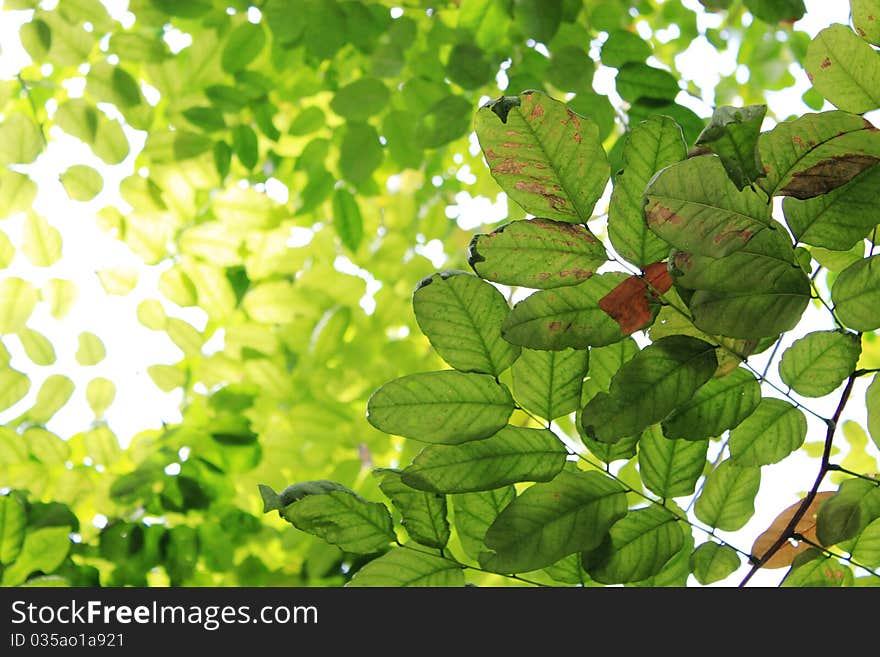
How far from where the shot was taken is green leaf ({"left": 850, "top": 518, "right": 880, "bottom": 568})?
0.44 meters

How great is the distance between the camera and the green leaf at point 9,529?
771 millimetres

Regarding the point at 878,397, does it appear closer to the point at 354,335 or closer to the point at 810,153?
the point at 810,153

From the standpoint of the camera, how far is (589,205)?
34 centimetres

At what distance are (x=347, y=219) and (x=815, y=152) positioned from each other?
117cm

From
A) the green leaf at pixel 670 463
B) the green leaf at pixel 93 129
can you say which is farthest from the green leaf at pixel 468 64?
the green leaf at pixel 670 463

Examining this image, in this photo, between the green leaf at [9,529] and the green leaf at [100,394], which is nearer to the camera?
the green leaf at [9,529]

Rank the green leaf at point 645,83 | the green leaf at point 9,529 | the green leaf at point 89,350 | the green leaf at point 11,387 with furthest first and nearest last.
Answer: the green leaf at point 89,350 → the green leaf at point 11,387 → the green leaf at point 645,83 → the green leaf at point 9,529

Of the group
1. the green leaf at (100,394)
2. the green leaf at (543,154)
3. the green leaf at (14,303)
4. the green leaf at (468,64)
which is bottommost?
the green leaf at (543,154)

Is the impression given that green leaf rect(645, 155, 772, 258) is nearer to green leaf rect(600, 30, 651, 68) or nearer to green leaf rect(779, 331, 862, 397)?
green leaf rect(779, 331, 862, 397)

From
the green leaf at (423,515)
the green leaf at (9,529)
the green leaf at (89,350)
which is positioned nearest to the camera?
the green leaf at (423,515)

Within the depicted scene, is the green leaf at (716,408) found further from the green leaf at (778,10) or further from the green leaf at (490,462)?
the green leaf at (778,10)

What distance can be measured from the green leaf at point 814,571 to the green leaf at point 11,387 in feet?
3.77
